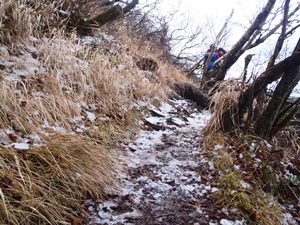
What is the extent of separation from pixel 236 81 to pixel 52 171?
299cm

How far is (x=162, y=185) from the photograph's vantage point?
112 inches

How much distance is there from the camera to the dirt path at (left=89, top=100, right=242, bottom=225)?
2338 millimetres

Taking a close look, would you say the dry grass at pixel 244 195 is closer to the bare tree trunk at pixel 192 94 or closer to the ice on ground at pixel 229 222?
the ice on ground at pixel 229 222

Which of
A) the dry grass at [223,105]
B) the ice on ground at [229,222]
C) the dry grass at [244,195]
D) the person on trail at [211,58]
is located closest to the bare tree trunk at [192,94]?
the person on trail at [211,58]

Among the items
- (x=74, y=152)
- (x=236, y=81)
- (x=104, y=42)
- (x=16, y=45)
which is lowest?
(x=74, y=152)

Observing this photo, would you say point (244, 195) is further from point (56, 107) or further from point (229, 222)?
point (56, 107)

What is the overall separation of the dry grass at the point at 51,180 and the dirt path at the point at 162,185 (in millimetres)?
177

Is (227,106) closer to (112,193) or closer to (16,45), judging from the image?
(112,193)

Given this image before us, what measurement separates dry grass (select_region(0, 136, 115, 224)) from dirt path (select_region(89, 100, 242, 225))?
0.18m

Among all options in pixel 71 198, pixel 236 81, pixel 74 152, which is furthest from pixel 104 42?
pixel 71 198

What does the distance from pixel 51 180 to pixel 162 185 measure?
3.47 ft

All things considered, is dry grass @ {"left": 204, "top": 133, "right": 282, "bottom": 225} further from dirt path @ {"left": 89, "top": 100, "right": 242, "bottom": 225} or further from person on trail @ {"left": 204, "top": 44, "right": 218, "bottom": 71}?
person on trail @ {"left": 204, "top": 44, "right": 218, "bottom": 71}

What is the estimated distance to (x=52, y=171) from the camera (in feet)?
7.59

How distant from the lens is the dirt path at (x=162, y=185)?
2.34m
